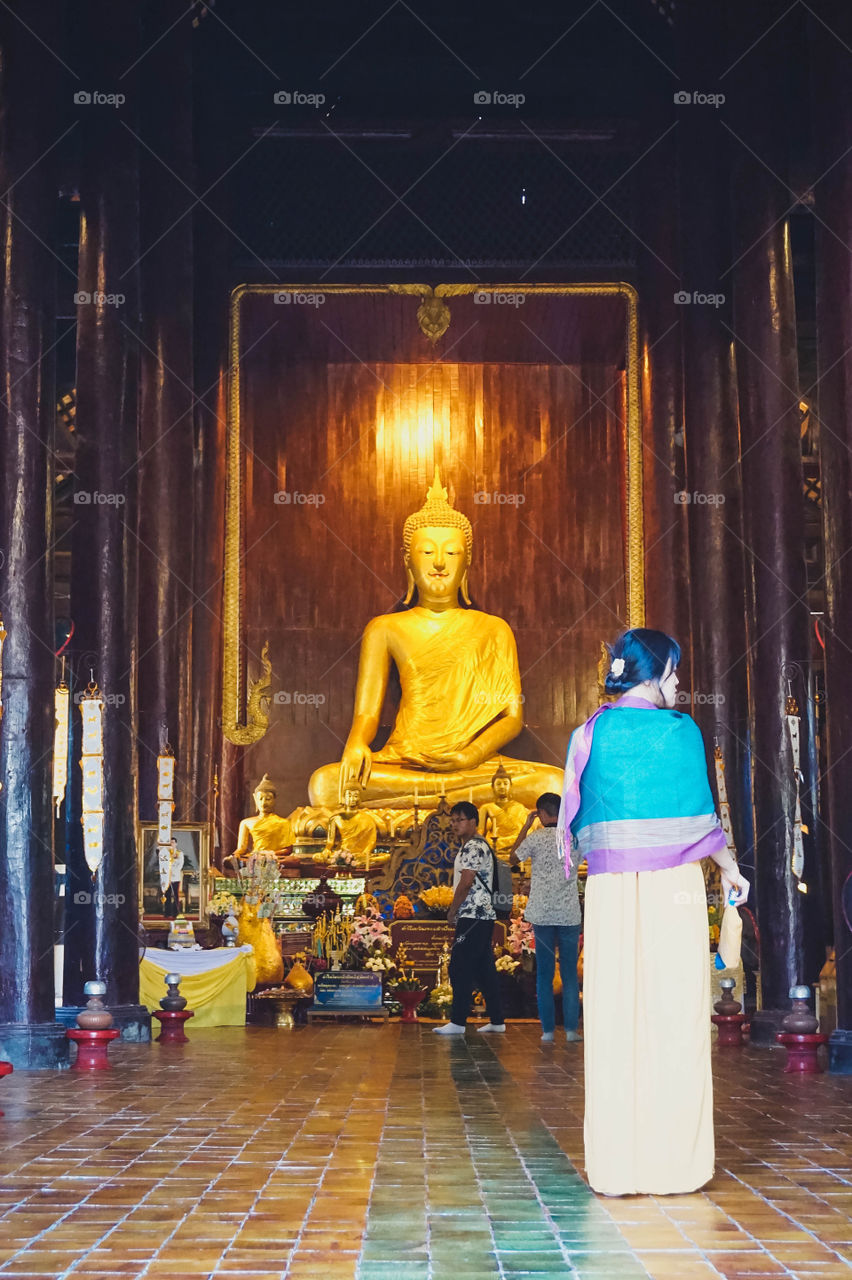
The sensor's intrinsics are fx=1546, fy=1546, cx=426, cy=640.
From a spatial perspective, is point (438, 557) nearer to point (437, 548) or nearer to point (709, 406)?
point (437, 548)

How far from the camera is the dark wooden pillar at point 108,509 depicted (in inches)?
318

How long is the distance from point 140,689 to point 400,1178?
742 centimetres

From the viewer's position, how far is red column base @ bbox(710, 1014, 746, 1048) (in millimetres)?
7875

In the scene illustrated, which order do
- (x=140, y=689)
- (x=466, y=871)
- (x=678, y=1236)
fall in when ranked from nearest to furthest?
(x=678, y=1236)
(x=466, y=871)
(x=140, y=689)

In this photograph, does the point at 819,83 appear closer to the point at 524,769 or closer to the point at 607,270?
the point at 607,270

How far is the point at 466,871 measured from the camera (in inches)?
304

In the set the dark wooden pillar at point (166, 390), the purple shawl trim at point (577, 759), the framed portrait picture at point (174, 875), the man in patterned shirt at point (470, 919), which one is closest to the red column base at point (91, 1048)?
the man in patterned shirt at point (470, 919)

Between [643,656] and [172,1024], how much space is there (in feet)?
15.9

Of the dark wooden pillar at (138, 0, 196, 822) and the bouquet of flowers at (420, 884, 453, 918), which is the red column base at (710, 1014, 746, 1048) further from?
the dark wooden pillar at (138, 0, 196, 822)

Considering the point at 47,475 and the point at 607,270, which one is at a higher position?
the point at 607,270

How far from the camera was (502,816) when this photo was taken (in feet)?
39.4

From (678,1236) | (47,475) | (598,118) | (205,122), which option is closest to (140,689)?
(47,475)

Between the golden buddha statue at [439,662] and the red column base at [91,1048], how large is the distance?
642 cm

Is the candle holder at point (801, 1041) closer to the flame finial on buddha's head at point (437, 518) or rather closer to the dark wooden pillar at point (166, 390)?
the dark wooden pillar at point (166, 390)
